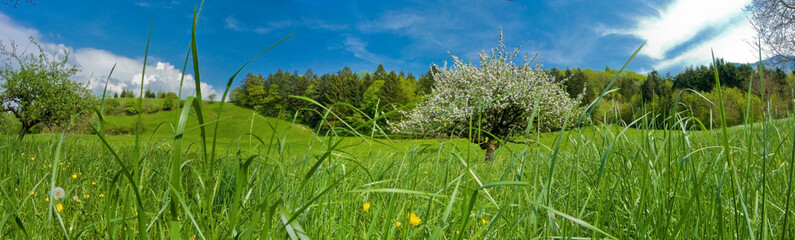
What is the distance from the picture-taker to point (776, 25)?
15.3 m

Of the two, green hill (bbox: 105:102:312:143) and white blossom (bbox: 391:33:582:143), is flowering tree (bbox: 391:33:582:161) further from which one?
green hill (bbox: 105:102:312:143)

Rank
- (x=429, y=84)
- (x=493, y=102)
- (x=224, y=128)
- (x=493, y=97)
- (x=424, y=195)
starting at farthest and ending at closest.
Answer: (x=224, y=128) → (x=429, y=84) → (x=493, y=97) → (x=493, y=102) → (x=424, y=195)

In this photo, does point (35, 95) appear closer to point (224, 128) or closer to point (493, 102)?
point (493, 102)

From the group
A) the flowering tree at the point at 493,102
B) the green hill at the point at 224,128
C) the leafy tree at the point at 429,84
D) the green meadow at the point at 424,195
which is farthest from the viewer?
the leafy tree at the point at 429,84

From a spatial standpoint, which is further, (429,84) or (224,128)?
(224,128)

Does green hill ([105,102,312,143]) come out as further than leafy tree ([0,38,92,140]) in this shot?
Answer: No

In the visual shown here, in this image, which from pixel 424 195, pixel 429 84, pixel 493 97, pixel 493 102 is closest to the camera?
pixel 424 195

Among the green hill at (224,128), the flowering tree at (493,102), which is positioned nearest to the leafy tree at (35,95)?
the green hill at (224,128)

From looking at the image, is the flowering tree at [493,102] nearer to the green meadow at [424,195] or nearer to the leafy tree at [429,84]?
the leafy tree at [429,84]

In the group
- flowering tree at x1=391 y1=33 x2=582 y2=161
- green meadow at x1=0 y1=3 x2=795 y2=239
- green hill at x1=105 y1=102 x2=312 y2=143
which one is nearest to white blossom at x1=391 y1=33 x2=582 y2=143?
flowering tree at x1=391 y1=33 x2=582 y2=161

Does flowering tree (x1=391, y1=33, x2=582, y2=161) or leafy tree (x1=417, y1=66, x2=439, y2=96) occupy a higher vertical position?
leafy tree (x1=417, y1=66, x2=439, y2=96)

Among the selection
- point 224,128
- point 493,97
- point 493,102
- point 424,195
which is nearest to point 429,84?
point 224,128

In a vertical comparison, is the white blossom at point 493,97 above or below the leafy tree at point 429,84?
below

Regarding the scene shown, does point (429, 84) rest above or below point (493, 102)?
above
